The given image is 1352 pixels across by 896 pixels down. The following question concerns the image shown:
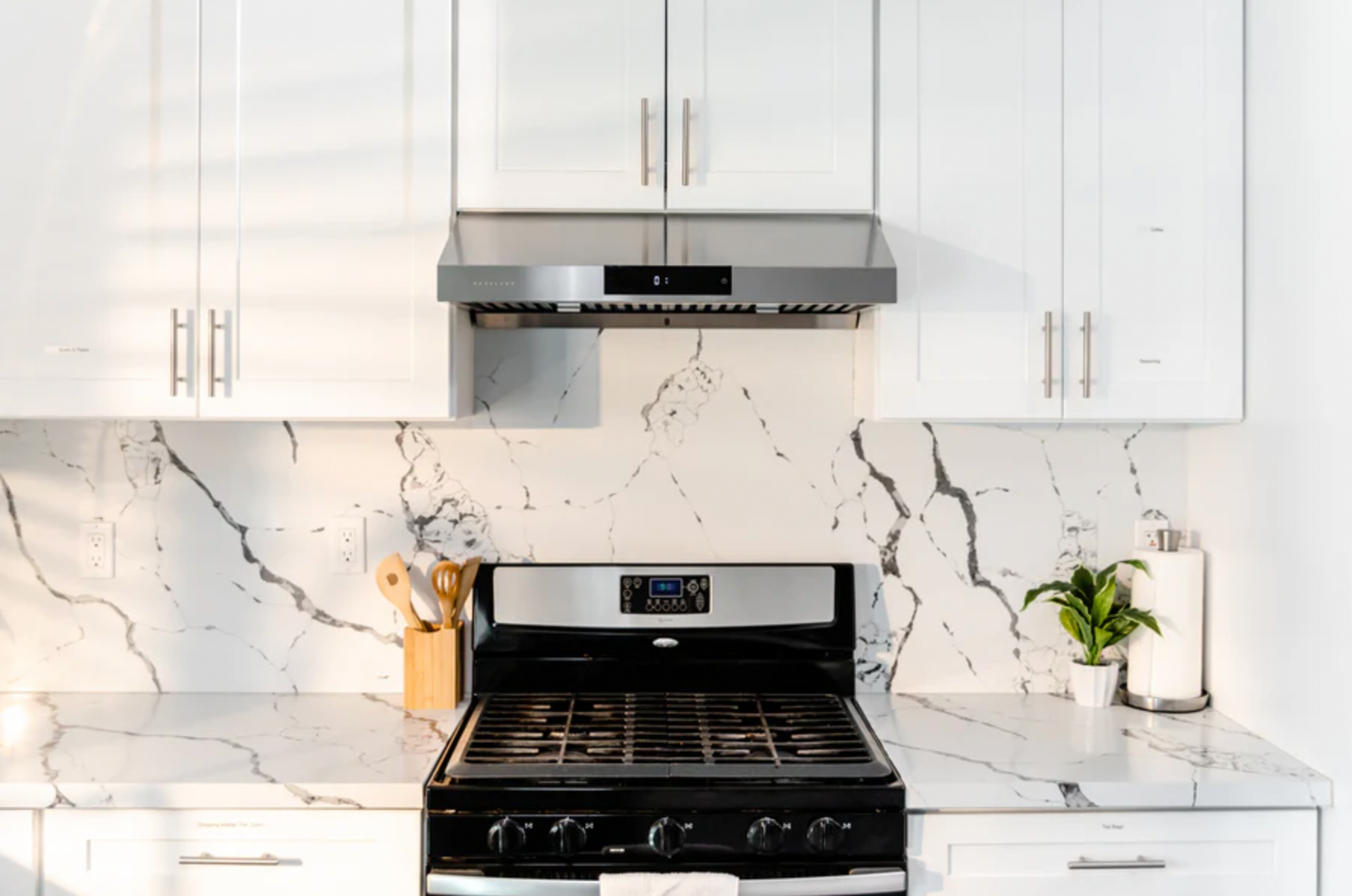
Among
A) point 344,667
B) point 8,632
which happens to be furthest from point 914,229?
point 8,632

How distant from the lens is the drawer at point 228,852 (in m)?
1.79

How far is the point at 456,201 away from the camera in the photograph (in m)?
2.06

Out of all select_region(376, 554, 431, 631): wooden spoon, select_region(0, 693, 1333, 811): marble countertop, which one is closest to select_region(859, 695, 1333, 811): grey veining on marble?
select_region(0, 693, 1333, 811): marble countertop

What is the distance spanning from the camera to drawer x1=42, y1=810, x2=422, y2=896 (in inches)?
70.6

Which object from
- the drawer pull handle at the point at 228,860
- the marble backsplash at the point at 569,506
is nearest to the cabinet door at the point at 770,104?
the marble backsplash at the point at 569,506

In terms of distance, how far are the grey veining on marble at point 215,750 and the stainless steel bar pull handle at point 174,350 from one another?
0.64 meters

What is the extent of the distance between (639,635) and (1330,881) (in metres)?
1.30

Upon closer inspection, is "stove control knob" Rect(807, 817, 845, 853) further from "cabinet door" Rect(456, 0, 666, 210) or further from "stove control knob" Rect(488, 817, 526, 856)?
"cabinet door" Rect(456, 0, 666, 210)

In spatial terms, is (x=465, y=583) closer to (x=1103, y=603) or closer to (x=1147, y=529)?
(x=1103, y=603)

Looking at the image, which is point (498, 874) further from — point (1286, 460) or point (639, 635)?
point (1286, 460)

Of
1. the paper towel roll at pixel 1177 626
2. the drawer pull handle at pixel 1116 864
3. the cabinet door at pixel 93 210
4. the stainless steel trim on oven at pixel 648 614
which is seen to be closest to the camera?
the drawer pull handle at pixel 1116 864

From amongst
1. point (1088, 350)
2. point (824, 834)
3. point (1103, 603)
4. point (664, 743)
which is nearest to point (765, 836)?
point (824, 834)

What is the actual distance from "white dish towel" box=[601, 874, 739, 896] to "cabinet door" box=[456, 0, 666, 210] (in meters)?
1.17

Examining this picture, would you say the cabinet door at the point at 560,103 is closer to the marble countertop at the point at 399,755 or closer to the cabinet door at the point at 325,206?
the cabinet door at the point at 325,206
